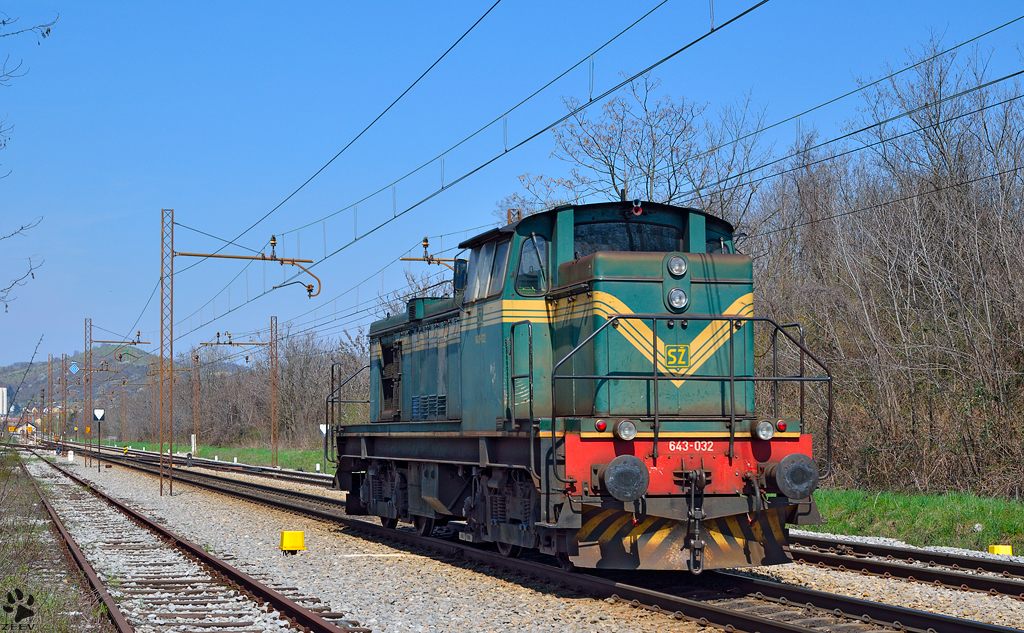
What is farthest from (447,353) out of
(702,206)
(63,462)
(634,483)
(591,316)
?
(63,462)

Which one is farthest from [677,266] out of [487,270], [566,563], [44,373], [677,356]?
[44,373]

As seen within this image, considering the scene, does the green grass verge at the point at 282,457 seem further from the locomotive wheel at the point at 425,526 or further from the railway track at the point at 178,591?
the locomotive wheel at the point at 425,526

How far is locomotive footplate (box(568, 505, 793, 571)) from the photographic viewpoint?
7898 mm

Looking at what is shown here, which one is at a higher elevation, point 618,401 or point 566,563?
point 618,401

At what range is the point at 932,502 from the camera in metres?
13.4

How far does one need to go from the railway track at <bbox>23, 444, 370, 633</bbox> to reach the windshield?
406 cm

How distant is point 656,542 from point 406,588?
2.43 metres

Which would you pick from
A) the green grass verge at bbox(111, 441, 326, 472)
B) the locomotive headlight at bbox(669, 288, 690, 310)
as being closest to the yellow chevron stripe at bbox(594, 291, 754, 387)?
the locomotive headlight at bbox(669, 288, 690, 310)

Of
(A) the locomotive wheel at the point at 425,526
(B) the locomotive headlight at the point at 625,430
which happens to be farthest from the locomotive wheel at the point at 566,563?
(A) the locomotive wheel at the point at 425,526

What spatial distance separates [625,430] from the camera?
7816 millimetres

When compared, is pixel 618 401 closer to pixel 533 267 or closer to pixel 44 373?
pixel 533 267

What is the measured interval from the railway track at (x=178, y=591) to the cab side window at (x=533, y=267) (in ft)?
11.4

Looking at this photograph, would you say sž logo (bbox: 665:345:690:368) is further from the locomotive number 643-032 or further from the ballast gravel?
the ballast gravel

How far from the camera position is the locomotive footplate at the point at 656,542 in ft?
25.9
